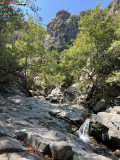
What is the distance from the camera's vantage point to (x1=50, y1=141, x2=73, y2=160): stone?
4.55 meters

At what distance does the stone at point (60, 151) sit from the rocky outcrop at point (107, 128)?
5837 millimetres

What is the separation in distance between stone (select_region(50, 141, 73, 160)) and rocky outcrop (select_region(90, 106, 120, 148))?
5837 millimetres

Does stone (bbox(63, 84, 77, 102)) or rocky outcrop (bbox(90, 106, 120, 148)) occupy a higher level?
stone (bbox(63, 84, 77, 102))

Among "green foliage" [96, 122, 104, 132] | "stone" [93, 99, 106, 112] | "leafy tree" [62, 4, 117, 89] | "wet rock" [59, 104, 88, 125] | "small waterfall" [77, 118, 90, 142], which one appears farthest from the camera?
"leafy tree" [62, 4, 117, 89]

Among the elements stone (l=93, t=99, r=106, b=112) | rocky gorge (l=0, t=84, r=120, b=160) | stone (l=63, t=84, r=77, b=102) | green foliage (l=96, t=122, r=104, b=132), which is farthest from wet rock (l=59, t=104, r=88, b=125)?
stone (l=63, t=84, r=77, b=102)

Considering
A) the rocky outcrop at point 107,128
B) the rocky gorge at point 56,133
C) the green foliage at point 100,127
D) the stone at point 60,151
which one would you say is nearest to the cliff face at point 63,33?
the rocky gorge at point 56,133

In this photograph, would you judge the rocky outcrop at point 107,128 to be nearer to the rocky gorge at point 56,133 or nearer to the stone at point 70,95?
the rocky gorge at point 56,133

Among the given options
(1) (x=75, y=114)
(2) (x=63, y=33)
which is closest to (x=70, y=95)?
(1) (x=75, y=114)

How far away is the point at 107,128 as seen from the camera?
395 inches

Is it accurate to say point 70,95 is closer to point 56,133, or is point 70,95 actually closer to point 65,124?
point 65,124

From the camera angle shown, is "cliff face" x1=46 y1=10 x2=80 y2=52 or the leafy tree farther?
"cliff face" x1=46 y1=10 x2=80 y2=52

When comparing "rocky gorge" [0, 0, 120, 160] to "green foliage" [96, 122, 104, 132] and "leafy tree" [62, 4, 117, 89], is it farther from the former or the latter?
"leafy tree" [62, 4, 117, 89]

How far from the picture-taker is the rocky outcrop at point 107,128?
917cm

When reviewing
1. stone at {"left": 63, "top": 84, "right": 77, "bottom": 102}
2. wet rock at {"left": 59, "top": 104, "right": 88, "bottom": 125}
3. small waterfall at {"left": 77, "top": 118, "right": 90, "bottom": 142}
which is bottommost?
small waterfall at {"left": 77, "top": 118, "right": 90, "bottom": 142}
